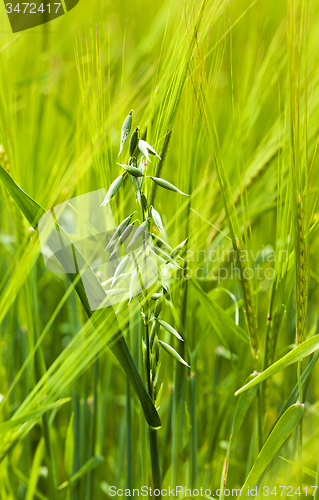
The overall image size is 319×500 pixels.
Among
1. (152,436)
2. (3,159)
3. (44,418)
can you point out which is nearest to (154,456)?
(152,436)

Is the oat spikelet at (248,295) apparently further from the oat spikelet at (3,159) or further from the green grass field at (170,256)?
the oat spikelet at (3,159)

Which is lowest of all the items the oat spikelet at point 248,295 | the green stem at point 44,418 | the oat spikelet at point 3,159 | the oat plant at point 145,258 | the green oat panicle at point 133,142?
the green stem at point 44,418

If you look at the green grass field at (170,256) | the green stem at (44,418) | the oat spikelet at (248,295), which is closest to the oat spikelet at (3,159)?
the green grass field at (170,256)

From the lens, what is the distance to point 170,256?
217 mm

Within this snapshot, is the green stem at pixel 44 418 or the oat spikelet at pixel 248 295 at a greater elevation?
the oat spikelet at pixel 248 295

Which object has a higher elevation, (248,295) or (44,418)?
(248,295)

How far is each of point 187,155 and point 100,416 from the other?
0.31 metres

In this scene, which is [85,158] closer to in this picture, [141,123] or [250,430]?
[141,123]

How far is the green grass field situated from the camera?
232 millimetres

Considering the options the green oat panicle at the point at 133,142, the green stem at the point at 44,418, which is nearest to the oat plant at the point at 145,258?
the green oat panicle at the point at 133,142

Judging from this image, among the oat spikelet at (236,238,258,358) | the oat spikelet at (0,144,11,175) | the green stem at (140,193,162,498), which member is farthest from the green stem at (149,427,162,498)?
the oat spikelet at (0,144,11,175)

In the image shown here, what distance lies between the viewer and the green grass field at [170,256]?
0.23 meters

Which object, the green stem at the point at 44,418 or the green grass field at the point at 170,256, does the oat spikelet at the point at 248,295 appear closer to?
the green grass field at the point at 170,256

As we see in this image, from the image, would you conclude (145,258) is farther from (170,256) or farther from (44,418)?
(44,418)
